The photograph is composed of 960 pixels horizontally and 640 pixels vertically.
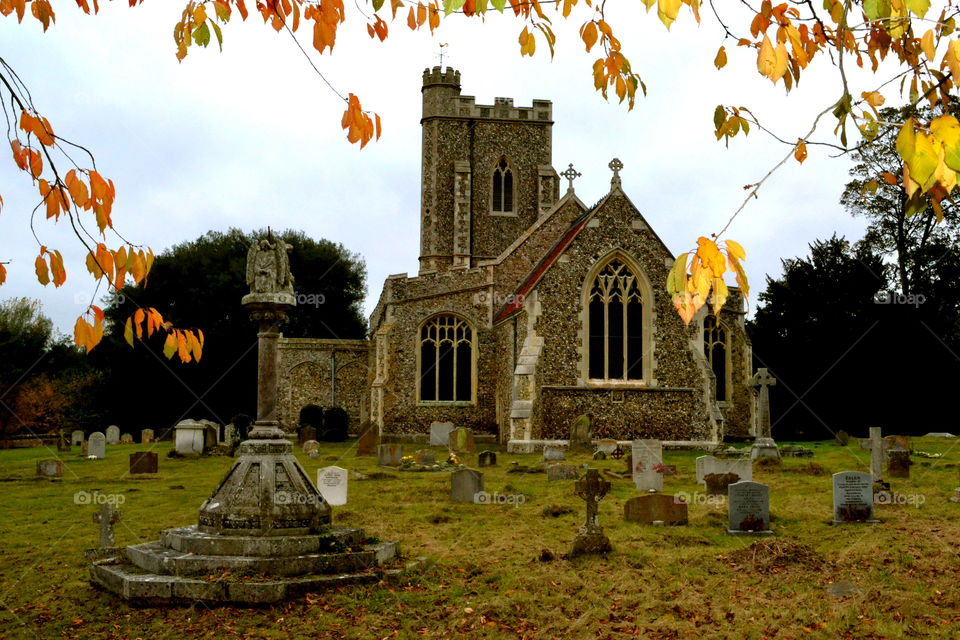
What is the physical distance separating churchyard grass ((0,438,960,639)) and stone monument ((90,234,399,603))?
0.16 metres

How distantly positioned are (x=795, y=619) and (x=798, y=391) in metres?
22.0

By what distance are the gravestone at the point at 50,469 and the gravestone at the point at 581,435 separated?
32.7 feet

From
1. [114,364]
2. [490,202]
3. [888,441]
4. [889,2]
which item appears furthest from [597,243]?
[114,364]

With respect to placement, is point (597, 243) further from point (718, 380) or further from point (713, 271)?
point (713, 271)

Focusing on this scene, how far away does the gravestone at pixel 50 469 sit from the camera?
50.2 ft

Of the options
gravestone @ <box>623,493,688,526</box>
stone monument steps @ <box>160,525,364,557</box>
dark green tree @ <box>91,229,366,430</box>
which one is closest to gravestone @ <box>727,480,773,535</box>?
gravestone @ <box>623,493,688,526</box>

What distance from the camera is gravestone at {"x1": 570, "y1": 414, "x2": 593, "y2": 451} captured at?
59.4 feet

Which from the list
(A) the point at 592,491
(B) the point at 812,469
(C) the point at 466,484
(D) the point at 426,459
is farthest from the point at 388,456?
(A) the point at 592,491

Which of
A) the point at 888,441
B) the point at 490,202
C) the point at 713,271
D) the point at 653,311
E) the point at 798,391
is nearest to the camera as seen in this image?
the point at 713,271

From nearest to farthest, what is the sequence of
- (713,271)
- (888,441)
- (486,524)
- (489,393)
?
(713,271), (486,524), (888,441), (489,393)

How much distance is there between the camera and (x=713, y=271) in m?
2.59

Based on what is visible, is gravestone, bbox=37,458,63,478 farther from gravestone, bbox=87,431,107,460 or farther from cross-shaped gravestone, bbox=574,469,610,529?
cross-shaped gravestone, bbox=574,469,610,529

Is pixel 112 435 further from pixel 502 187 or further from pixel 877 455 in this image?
pixel 877 455

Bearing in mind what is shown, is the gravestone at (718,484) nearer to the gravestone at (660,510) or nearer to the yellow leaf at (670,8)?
the gravestone at (660,510)
